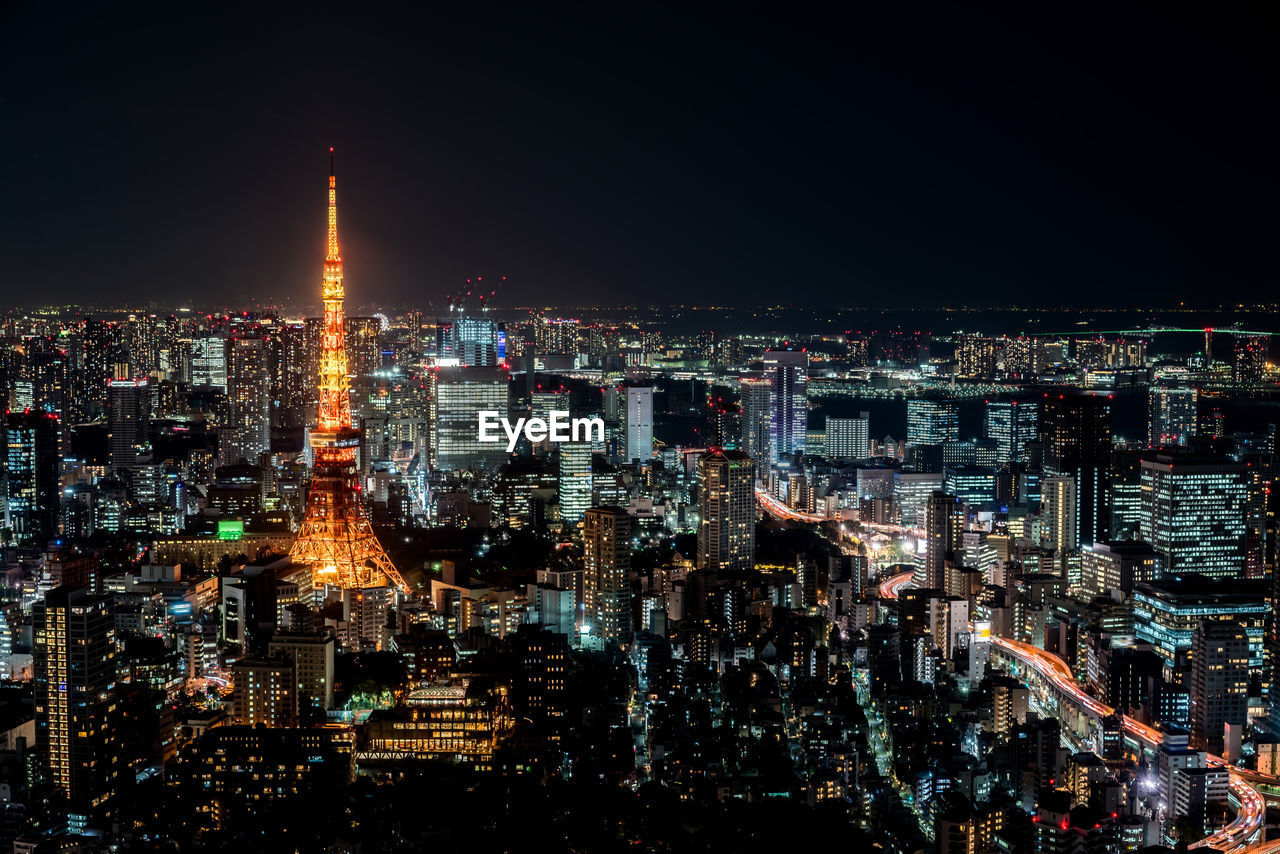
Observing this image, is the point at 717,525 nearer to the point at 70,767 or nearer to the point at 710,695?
the point at 710,695

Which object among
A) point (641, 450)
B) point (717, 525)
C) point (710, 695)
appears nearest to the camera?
point (710, 695)

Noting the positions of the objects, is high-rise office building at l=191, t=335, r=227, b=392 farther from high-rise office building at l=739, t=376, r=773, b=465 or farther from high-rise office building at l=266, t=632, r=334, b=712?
high-rise office building at l=266, t=632, r=334, b=712

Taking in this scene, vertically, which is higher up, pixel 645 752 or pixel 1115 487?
pixel 1115 487

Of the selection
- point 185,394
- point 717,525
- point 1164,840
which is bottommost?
point 1164,840

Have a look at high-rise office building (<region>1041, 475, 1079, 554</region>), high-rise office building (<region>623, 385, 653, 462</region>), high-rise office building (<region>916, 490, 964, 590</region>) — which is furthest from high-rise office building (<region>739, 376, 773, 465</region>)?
high-rise office building (<region>916, 490, 964, 590</region>)

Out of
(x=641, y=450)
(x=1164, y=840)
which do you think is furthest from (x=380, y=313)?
(x=1164, y=840)

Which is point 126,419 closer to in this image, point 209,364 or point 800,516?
point 209,364

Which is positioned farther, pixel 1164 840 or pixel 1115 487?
pixel 1115 487
